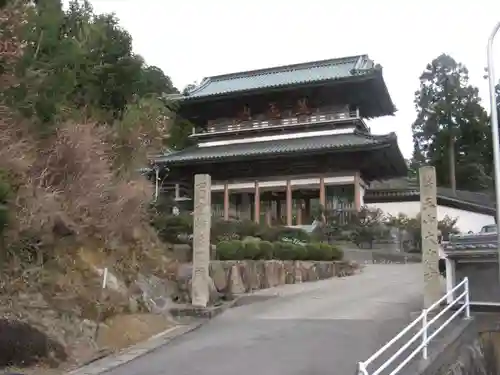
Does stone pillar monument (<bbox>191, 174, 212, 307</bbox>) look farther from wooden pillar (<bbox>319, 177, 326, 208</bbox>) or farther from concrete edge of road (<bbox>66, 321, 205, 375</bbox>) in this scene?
wooden pillar (<bbox>319, 177, 326, 208</bbox>)

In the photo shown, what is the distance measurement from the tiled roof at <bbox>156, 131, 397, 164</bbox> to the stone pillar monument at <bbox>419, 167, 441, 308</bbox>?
13390 mm

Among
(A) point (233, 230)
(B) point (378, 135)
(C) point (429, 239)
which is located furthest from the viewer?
(B) point (378, 135)

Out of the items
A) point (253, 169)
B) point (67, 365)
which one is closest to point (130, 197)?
point (67, 365)

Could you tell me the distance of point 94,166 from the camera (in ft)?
28.2

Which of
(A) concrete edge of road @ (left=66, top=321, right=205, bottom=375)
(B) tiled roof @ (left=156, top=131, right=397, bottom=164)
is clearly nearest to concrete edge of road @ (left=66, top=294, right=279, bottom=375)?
(A) concrete edge of road @ (left=66, top=321, right=205, bottom=375)

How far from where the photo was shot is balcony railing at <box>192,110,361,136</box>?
83.9 feet

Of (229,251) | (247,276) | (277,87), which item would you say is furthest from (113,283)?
(277,87)

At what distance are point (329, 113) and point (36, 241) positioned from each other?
19.9 meters

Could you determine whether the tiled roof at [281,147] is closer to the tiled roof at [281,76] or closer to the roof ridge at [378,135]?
the roof ridge at [378,135]

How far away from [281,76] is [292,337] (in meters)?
23.1

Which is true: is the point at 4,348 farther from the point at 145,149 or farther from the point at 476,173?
the point at 476,173

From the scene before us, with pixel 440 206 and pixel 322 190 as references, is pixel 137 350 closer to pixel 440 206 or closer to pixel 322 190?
pixel 322 190

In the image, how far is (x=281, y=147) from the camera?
25.2m

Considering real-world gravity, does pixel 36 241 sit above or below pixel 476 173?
below
